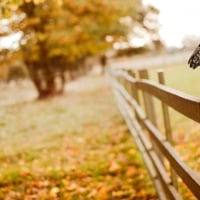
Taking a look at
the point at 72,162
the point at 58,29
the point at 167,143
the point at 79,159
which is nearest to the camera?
the point at 167,143

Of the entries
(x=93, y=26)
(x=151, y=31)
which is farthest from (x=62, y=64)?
(x=151, y=31)

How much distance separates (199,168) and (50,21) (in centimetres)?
1723

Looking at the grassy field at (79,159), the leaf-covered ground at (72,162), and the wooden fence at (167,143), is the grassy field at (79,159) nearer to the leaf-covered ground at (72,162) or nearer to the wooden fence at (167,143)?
the leaf-covered ground at (72,162)

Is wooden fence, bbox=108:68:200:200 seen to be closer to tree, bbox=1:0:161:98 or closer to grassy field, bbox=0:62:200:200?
grassy field, bbox=0:62:200:200

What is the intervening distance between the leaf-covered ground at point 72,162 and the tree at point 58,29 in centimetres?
852

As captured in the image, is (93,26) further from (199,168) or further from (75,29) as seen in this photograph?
(199,168)

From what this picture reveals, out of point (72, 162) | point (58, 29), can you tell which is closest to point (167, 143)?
point (72, 162)

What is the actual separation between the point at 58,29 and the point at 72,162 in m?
13.8

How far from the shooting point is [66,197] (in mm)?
5555

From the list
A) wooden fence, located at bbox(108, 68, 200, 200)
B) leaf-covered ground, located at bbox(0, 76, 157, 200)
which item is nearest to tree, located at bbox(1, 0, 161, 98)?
leaf-covered ground, located at bbox(0, 76, 157, 200)

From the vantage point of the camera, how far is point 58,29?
801 inches

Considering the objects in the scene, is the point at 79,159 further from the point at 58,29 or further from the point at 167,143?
the point at 58,29

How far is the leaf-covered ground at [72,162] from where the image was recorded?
5699 mm

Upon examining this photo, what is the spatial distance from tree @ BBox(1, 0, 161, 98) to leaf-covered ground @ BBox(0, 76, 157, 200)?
852 cm
